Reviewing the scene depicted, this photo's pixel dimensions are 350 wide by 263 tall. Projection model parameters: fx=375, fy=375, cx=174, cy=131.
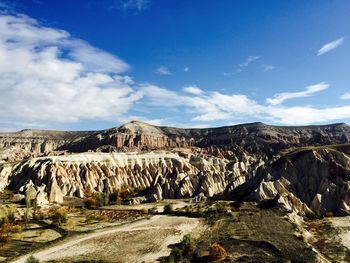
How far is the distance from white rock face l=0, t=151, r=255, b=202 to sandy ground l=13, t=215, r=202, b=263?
113ft

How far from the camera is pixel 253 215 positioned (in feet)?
200

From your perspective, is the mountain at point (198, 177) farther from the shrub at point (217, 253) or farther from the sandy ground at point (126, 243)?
the shrub at point (217, 253)

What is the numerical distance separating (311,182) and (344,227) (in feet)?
72.5

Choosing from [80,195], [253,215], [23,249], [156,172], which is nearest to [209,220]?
[253,215]

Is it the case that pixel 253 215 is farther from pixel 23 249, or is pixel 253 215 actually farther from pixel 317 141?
pixel 317 141

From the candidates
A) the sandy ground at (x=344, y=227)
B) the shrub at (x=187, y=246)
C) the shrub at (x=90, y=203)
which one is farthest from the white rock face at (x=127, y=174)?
the shrub at (x=187, y=246)

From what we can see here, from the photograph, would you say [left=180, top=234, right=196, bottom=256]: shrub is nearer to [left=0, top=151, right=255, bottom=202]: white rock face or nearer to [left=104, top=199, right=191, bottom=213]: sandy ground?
[left=104, top=199, right=191, bottom=213]: sandy ground

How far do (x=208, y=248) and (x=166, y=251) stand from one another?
4.95 meters

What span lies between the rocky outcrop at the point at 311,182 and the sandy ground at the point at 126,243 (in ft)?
62.6

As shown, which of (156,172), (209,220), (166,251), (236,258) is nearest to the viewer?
(236,258)

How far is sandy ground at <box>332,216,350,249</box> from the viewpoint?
153ft

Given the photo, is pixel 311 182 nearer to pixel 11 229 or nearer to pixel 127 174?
pixel 11 229

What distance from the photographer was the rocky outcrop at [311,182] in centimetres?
6631

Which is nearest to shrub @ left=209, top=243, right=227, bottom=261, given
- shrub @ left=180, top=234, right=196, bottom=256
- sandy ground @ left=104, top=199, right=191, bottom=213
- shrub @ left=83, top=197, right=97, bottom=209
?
shrub @ left=180, top=234, right=196, bottom=256
